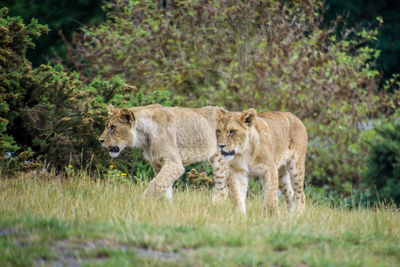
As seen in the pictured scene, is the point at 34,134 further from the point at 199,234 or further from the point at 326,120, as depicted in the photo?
the point at 326,120

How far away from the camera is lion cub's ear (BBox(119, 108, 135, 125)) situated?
7.40 m

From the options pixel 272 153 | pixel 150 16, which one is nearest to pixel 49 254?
pixel 272 153

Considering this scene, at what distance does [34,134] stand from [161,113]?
2161 millimetres

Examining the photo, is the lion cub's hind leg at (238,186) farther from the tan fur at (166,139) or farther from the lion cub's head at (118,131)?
the lion cub's head at (118,131)

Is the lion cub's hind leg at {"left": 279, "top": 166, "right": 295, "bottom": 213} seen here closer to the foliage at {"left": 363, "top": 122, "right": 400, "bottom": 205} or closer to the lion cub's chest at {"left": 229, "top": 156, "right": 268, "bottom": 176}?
the lion cub's chest at {"left": 229, "top": 156, "right": 268, "bottom": 176}

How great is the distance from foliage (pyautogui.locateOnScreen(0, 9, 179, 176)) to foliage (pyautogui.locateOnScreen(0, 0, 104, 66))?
6151 mm

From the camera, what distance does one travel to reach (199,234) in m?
5.51

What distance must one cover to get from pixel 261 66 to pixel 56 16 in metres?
6.81

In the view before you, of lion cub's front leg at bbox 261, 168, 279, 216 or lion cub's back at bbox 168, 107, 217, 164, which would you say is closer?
lion cub's front leg at bbox 261, 168, 279, 216

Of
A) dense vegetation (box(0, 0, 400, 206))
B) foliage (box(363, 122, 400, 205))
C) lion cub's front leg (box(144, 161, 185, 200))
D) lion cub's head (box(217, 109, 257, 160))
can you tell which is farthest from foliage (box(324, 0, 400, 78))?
lion cub's head (box(217, 109, 257, 160))

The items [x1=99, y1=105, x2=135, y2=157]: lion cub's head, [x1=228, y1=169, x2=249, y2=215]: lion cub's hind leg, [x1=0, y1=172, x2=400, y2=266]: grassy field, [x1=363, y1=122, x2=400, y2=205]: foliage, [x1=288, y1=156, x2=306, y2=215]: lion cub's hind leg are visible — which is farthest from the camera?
[x1=363, y1=122, x2=400, y2=205]: foliage

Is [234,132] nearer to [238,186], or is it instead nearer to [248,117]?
[248,117]

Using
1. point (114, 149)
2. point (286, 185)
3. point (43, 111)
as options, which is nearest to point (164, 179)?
point (114, 149)

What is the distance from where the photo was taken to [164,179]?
7.37 m
